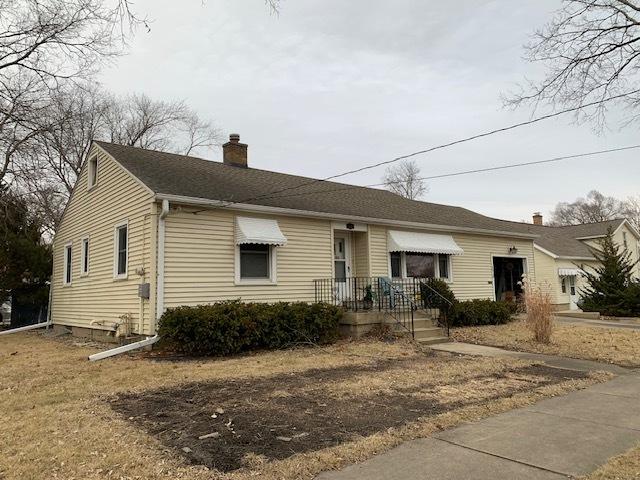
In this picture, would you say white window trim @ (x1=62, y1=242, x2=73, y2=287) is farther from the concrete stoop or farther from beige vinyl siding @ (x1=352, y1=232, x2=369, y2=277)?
the concrete stoop

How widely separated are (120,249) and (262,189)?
4.16m

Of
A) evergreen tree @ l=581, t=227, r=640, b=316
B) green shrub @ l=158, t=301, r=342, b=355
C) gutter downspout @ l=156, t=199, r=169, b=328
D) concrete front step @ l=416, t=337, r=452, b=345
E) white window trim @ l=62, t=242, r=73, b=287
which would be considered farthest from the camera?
evergreen tree @ l=581, t=227, r=640, b=316

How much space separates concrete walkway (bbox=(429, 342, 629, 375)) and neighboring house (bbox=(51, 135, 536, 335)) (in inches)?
148

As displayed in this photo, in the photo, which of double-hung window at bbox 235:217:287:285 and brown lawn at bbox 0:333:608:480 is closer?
brown lawn at bbox 0:333:608:480

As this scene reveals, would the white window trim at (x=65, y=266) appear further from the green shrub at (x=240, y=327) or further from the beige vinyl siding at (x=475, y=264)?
the beige vinyl siding at (x=475, y=264)

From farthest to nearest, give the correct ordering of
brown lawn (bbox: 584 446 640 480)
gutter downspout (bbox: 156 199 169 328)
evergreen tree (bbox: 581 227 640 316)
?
evergreen tree (bbox: 581 227 640 316) < gutter downspout (bbox: 156 199 169 328) < brown lawn (bbox: 584 446 640 480)

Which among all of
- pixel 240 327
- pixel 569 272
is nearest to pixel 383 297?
pixel 240 327

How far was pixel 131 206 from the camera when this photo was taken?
460 inches

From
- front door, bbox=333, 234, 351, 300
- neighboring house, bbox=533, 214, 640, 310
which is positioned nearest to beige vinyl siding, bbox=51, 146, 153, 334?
front door, bbox=333, 234, 351, 300

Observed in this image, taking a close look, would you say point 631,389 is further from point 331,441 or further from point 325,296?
point 325,296

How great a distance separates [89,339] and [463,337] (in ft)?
33.0

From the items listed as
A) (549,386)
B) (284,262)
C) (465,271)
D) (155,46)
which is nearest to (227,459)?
(549,386)

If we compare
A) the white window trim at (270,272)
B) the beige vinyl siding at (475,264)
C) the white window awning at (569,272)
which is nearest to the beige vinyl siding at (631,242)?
the white window awning at (569,272)

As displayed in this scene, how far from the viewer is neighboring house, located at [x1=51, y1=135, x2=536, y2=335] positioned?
10.9 m
